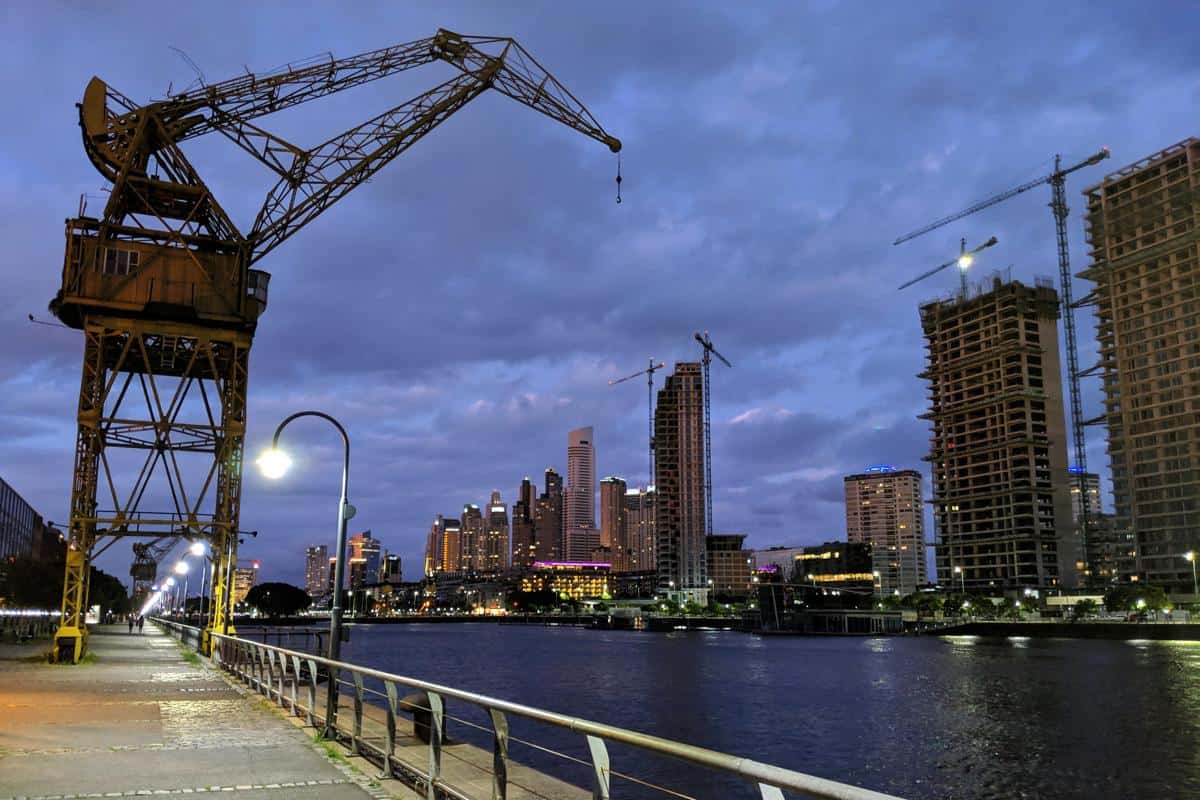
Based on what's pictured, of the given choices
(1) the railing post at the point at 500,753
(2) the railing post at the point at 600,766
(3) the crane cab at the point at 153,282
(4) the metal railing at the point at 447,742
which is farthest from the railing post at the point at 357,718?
(3) the crane cab at the point at 153,282

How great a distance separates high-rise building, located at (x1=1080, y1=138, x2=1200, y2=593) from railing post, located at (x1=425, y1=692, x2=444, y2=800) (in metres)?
188

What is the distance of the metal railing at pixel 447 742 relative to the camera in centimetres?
524

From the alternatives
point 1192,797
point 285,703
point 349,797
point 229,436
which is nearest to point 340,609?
point 285,703

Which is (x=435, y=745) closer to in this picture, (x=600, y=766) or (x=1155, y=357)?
Result: (x=600, y=766)

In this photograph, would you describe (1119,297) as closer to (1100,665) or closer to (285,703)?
(1100,665)

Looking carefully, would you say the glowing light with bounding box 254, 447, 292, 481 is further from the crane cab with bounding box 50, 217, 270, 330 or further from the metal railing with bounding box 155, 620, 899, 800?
the crane cab with bounding box 50, 217, 270, 330

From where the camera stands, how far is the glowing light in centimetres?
2178

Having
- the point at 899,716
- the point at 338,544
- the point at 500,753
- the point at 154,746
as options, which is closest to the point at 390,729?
the point at 500,753

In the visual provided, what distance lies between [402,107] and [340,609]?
34.4 meters

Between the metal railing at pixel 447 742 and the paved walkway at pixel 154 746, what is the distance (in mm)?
545

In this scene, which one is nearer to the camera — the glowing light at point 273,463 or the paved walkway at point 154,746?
the paved walkway at point 154,746

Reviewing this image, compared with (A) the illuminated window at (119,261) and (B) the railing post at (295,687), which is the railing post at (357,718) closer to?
(B) the railing post at (295,687)

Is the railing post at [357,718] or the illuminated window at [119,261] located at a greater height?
the illuminated window at [119,261]

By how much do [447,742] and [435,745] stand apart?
12.8ft
